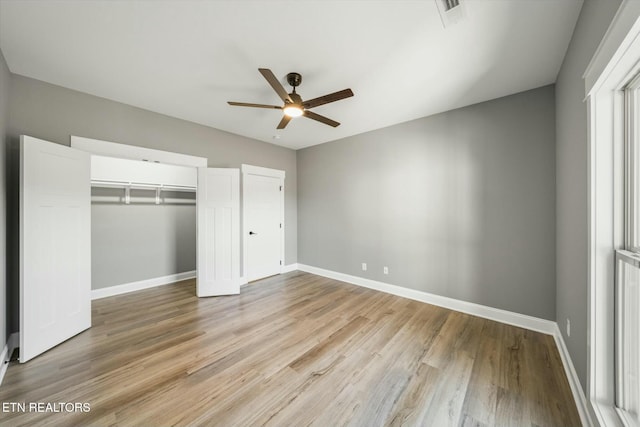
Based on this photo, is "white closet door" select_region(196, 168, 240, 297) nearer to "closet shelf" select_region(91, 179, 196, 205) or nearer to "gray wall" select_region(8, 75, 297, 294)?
"gray wall" select_region(8, 75, 297, 294)

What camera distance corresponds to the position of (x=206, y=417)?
146 centimetres

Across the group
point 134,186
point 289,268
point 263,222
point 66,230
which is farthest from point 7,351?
point 289,268

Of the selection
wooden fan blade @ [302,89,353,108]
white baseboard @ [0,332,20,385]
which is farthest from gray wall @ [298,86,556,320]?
white baseboard @ [0,332,20,385]

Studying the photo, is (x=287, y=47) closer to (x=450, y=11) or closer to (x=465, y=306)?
(x=450, y=11)

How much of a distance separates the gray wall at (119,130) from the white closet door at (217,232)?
445mm

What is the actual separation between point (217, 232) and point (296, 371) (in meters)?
2.43

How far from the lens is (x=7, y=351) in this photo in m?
2.05

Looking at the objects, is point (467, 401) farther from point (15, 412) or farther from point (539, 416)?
point (15, 412)

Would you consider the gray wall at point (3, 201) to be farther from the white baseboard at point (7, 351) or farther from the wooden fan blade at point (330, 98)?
the wooden fan blade at point (330, 98)

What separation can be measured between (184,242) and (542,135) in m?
5.40

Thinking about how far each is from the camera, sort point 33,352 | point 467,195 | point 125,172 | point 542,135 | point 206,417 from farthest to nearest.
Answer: point 125,172 → point 467,195 → point 542,135 → point 33,352 → point 206,417

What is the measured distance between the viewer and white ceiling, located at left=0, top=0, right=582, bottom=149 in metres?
1.58

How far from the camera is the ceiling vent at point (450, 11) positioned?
4.89ft

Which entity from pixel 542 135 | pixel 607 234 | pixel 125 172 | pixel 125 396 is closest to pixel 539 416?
pixel 607 234
